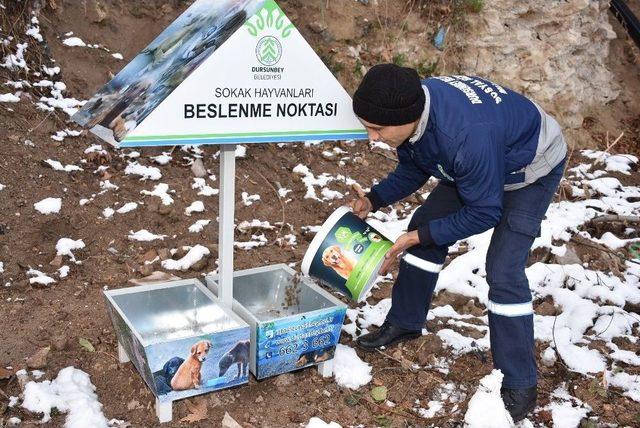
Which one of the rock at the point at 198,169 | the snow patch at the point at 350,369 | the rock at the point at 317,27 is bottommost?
the snow patch at the point at 350,369

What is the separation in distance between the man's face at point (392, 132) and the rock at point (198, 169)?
2.25m

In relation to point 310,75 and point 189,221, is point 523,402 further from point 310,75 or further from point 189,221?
point 189,221

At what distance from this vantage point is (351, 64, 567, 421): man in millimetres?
2383

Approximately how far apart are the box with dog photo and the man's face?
34.5 inches

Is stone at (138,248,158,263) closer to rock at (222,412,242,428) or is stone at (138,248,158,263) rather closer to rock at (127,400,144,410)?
rock at (127,400,144,410)

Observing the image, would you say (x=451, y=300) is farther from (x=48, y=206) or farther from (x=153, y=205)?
(x=48, y=206)

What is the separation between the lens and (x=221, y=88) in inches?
91.6

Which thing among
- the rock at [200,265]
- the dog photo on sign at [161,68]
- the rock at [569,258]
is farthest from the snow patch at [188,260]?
the rock at [569,258]

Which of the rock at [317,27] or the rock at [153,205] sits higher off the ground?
the rock at [317,27]

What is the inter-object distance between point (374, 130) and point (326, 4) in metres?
3.56

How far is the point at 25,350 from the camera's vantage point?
115 inches

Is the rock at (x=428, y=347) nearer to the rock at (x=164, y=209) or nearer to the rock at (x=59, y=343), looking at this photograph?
the rock at (x=59, y=343)

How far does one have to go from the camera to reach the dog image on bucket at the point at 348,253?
2.68m

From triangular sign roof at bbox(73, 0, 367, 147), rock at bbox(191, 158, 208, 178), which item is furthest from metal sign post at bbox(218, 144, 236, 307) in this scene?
rock at bbox(191, 158, 208, 178)
